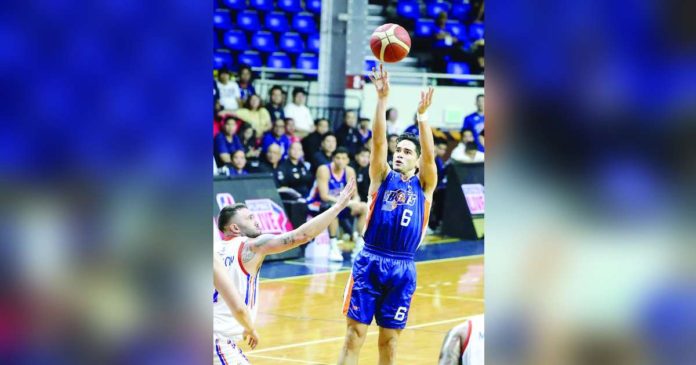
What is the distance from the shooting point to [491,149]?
67.8 inches

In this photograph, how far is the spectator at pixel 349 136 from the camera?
17.2 meters

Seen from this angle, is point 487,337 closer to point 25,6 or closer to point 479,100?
point 25,6

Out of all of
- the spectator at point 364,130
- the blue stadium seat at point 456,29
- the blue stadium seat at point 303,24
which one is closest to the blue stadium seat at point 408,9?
the blue stadium seat at point 456,29

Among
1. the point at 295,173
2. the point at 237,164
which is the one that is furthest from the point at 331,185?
the point at 237,164

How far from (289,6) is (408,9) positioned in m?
2.76

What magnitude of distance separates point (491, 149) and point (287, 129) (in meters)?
15.2

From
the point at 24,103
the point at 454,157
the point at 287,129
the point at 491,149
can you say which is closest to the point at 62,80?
the point at 24,103

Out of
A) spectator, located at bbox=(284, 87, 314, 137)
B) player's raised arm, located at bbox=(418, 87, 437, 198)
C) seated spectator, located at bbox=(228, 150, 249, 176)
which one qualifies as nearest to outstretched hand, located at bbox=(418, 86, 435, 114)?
player's raised arm, located at bbox=(418, 87, 437, 198)

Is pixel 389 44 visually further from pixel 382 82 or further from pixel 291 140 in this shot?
pixel 291 140

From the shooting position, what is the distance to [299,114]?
18.2 metres

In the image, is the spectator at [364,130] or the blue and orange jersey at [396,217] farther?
the spectator at [364,130]

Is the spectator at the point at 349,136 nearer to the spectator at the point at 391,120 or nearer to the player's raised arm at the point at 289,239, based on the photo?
the spectator at the point at 391,120

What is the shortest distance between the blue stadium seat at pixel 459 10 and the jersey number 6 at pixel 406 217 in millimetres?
17128

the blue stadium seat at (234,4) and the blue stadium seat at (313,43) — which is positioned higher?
the blue stadium seat at (234,4)
